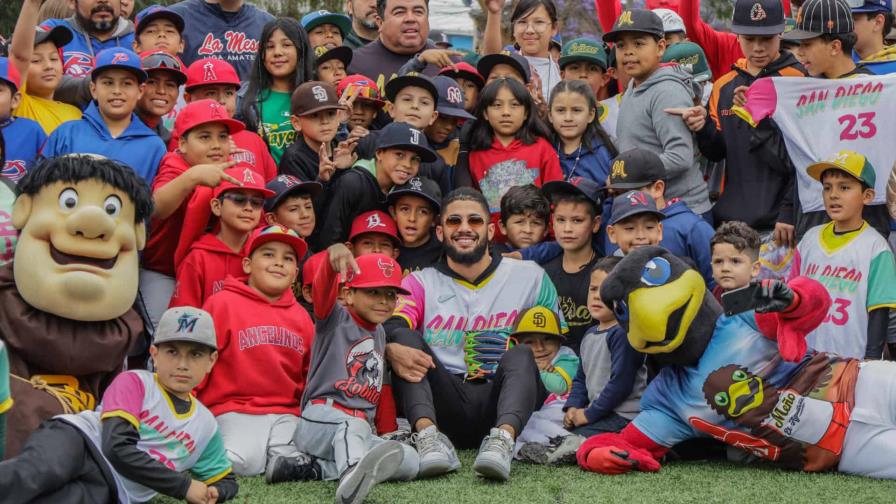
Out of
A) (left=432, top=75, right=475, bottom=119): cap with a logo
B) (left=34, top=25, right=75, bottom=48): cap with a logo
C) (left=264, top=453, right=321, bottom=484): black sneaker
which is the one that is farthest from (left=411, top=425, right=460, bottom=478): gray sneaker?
(left=34, top=25, right=75, bottom=48): cap with a logo

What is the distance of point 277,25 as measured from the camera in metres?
7.02

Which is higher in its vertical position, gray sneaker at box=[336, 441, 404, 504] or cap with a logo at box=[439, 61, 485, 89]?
cap with a logo at box=[439, 61, 485, 89]

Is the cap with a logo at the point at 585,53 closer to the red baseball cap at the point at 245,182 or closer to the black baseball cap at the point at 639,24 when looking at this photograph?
the black baseball cap at the point at 639,24

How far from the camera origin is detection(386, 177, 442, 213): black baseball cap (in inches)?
253

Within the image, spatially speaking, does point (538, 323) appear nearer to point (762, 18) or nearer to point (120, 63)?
point (762, 18)

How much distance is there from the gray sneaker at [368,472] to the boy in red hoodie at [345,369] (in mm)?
129

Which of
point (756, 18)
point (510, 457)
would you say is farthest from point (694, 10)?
point (510, 457)

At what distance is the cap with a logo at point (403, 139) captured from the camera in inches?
255

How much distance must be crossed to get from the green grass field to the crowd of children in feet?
0.48

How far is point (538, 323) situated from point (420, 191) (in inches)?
42.7

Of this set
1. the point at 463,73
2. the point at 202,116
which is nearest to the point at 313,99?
the point at 202,116

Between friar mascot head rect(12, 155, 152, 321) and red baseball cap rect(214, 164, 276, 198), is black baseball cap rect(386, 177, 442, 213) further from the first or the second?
friar mascot head rect(12, 155, 152, 321)

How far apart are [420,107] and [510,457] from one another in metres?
2.66

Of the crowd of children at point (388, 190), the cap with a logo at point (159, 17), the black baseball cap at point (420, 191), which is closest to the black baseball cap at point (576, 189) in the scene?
the crowd of children at point (388, 190)
